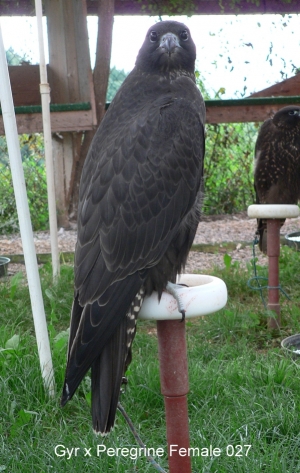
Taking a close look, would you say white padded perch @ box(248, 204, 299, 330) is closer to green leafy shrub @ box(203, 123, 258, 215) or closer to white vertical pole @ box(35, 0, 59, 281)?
white vertical pole @ box(35, 0, 59, 281)

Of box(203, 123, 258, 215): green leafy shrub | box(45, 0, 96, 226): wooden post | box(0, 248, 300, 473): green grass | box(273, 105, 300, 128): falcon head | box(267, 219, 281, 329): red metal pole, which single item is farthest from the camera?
box(203, 123, 258, 215): green leafy shrub

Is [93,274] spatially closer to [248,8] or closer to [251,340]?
[251,340]

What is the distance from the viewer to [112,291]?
1864 mm

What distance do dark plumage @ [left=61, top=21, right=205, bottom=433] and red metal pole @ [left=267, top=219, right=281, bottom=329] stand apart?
1.41m

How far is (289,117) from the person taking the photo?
4.19 metres

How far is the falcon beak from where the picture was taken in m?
2.32

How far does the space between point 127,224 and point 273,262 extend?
5.69 ft

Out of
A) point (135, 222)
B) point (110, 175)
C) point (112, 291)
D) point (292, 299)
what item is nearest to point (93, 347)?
point (112, 291)

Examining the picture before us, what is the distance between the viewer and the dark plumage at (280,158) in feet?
13.7

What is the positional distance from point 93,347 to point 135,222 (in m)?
0.42

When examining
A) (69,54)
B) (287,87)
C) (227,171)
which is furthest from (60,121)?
(227,171)

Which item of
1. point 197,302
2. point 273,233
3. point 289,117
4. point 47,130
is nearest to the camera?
point 197,302

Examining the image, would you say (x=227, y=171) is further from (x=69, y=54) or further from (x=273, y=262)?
(x=273, y=262)

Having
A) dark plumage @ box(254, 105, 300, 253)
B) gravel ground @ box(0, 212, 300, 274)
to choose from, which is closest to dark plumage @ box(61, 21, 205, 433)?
dark plumage @ box(254, 105, 300, 253)
